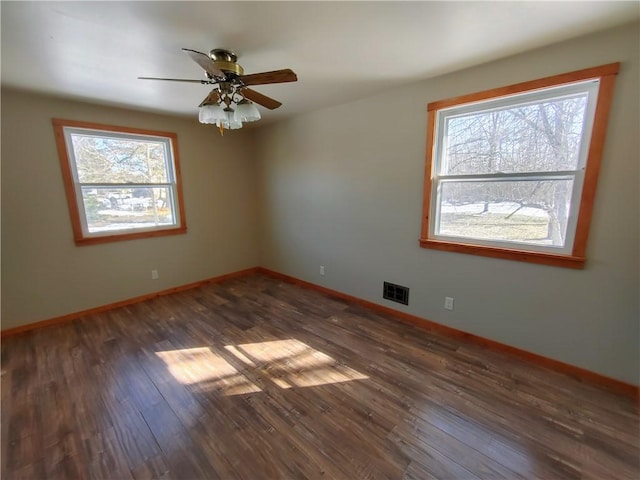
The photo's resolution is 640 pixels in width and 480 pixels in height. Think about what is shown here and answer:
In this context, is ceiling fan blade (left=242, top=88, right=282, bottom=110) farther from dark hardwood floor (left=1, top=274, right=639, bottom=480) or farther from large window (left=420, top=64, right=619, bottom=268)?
dark hardwood floor (left=1, top=274, right=639, bottom=480)

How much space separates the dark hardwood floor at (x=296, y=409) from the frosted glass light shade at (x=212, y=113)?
74.8 inches

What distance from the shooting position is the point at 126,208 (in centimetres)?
333

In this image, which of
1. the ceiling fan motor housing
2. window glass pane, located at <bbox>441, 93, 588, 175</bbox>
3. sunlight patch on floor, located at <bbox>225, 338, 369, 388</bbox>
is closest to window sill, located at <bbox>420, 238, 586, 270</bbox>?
window glass pane, located at <bbox>441, 93, 588, 175</bbox>

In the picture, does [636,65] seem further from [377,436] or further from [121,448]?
[121,448]

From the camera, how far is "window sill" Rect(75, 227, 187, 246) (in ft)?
9.91

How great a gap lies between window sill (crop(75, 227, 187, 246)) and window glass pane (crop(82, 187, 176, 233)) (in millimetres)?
101

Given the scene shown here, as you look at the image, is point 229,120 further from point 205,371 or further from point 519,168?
point 519,168

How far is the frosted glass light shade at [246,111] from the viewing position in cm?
187

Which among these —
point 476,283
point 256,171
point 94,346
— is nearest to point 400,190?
point 476,283

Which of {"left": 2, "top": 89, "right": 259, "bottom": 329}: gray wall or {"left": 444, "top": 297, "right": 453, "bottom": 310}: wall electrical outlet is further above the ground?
{"left": 2, "top": 89, "right": 259, "bottom": 329}: gray wall

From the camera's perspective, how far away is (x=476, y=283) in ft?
7.84

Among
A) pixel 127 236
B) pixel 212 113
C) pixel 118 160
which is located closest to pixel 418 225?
pixel 212 113

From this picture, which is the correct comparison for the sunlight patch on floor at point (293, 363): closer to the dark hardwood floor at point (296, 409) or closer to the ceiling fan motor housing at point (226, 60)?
the dark hardwood floor at point (296, 409)

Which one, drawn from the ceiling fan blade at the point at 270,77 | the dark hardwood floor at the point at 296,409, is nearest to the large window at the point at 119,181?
the dark hardwood floor at the point at 296,409
